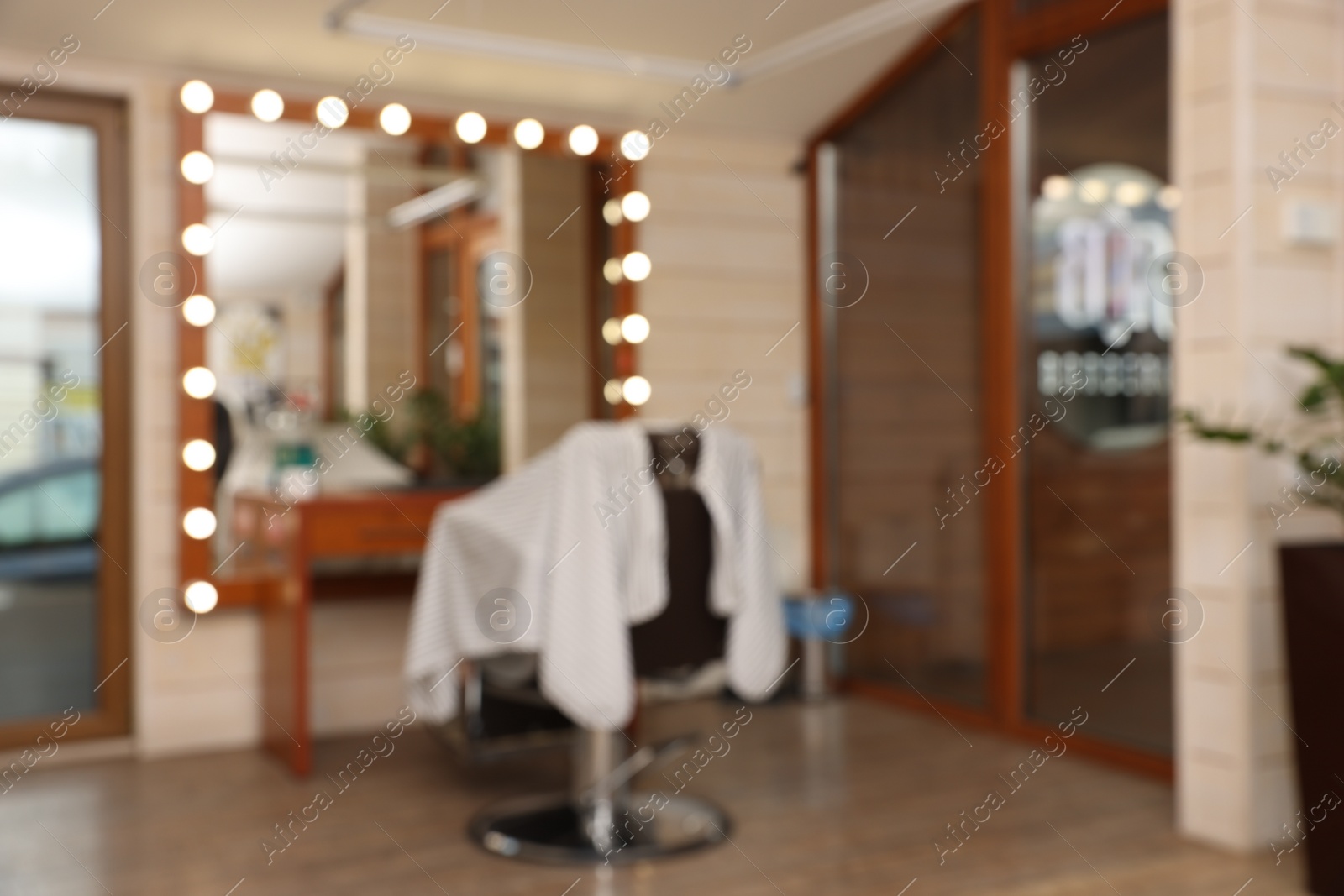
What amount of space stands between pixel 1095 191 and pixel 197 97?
2753 millimetres

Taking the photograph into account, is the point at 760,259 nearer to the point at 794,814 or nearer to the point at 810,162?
the point at 810,162

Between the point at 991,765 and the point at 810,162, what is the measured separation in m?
2.42

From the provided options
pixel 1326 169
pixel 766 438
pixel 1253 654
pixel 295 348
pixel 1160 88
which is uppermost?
pixel 1160 88

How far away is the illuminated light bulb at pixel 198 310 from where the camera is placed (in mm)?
3939

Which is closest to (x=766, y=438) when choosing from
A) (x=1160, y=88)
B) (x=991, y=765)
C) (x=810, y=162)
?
(x=810, y=162)

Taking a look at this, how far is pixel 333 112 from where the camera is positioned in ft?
13.5

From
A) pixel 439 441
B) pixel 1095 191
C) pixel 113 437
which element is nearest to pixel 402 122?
pixel 439 441

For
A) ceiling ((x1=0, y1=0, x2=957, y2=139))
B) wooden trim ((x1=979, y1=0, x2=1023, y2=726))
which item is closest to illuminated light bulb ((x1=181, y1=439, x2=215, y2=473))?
ceiling ((x1=0, y1=0, x2=957, y2=139))

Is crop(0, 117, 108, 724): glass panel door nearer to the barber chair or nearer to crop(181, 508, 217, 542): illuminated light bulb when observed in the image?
crop(181, 508, 217, 542): illuminated light bulb

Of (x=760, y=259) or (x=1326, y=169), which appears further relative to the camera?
(x=760, y=259)

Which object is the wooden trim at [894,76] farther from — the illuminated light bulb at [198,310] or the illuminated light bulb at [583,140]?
the illuminated light bulb at [198,310]

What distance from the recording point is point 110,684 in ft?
13.0

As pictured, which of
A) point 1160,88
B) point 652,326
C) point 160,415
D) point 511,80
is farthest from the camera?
point 652,326

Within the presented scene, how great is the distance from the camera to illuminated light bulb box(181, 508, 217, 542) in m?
3.93
